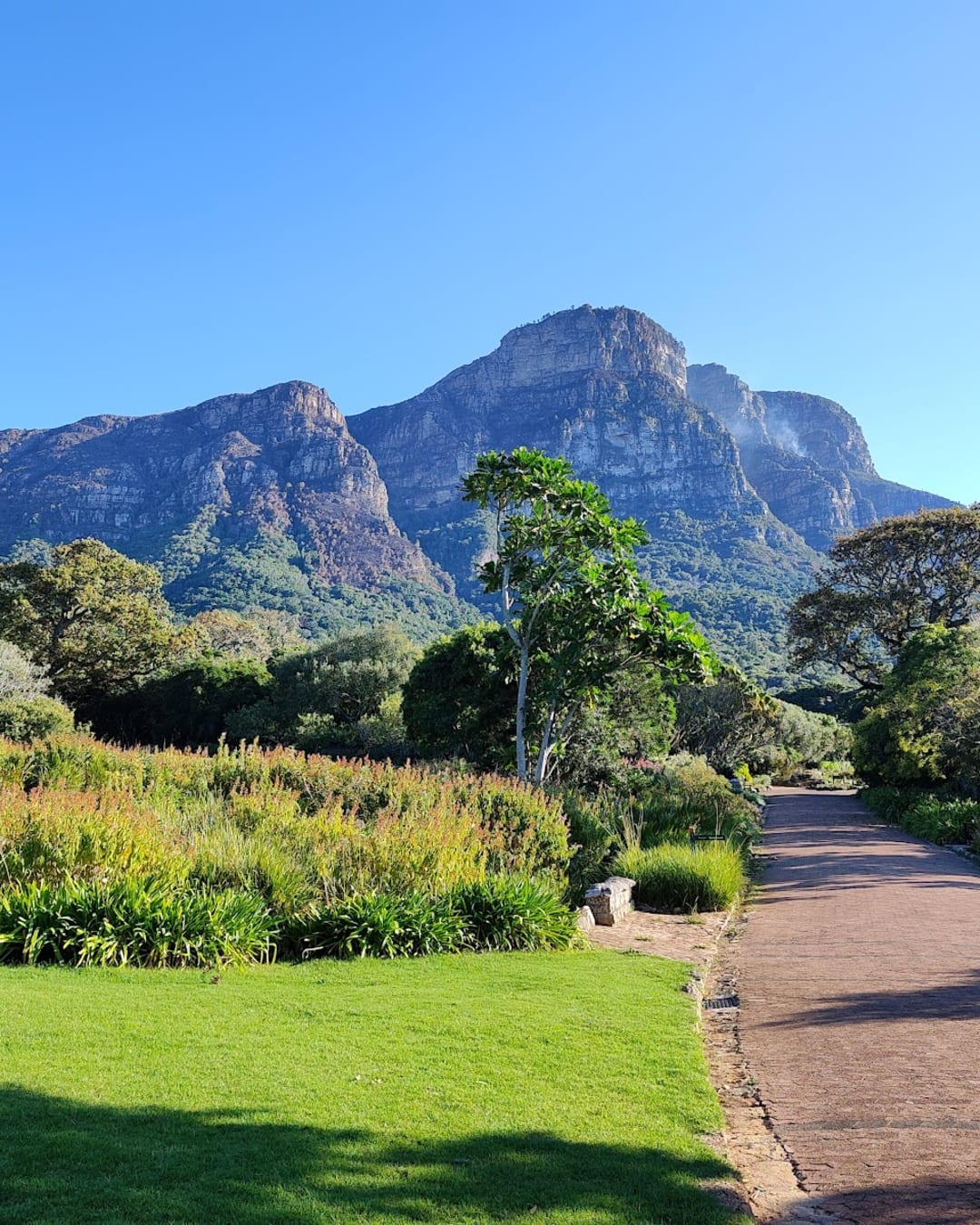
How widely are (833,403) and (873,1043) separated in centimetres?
21144

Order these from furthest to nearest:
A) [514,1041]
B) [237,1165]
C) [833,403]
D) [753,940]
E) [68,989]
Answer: [833,403]
[753,940]
[68,989]
[514,1041]
[237,1165]

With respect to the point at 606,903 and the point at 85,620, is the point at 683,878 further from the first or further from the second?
the point at 85,620

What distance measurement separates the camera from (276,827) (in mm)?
8953

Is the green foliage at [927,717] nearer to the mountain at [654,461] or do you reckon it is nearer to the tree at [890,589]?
the tree at [890,589]

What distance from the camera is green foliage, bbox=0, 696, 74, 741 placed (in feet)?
83.1

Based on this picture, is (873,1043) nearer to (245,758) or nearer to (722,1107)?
(722,1107)

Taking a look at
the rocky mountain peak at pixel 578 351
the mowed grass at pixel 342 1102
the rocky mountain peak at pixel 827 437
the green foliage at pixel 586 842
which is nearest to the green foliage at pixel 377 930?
the mowed grass at pixel 342 1102

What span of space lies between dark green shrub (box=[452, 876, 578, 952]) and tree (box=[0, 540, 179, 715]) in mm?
36814

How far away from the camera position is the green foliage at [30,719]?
25344mm

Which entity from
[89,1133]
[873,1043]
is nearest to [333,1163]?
[89,1133]

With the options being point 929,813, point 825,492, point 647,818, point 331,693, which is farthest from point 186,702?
point 825,492

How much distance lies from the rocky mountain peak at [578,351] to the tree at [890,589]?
14435 centimetres

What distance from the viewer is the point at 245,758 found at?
40.1ft

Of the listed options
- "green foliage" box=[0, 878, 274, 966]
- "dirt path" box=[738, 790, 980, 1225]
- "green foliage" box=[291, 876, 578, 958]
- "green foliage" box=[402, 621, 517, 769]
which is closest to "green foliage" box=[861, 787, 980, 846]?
"dirt path" box=[738, 790, 980, 1225]
